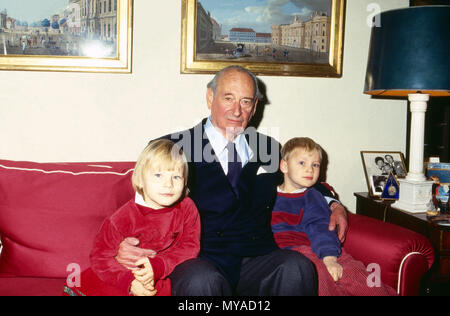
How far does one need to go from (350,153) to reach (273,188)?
0.85 m

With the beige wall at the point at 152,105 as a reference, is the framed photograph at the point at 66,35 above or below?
above

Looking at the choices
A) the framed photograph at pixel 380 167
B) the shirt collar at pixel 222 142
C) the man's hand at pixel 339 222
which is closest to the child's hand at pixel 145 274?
the shirt collar at pixel 222 142

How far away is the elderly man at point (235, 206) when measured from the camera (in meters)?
1.39

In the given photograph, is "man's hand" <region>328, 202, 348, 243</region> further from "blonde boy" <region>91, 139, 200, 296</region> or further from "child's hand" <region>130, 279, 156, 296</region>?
"child's hand" <region>130, 279, 156, 296</region>

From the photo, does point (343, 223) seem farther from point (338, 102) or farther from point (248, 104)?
point (338, 102)

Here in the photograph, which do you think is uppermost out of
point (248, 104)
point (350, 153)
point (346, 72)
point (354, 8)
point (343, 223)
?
point (354, 8)

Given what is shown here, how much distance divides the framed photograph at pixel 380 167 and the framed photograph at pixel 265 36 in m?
0.59

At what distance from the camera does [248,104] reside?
1760 millimetres

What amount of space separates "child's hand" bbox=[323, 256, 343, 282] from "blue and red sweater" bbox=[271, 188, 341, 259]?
100 millimetres

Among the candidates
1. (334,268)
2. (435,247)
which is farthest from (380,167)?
(334,268)

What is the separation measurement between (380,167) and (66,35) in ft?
6.91

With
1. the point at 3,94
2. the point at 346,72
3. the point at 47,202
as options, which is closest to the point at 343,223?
the point at 346,72

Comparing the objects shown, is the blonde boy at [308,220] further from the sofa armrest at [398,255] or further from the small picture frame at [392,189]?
the small picture frame at [392,189]
